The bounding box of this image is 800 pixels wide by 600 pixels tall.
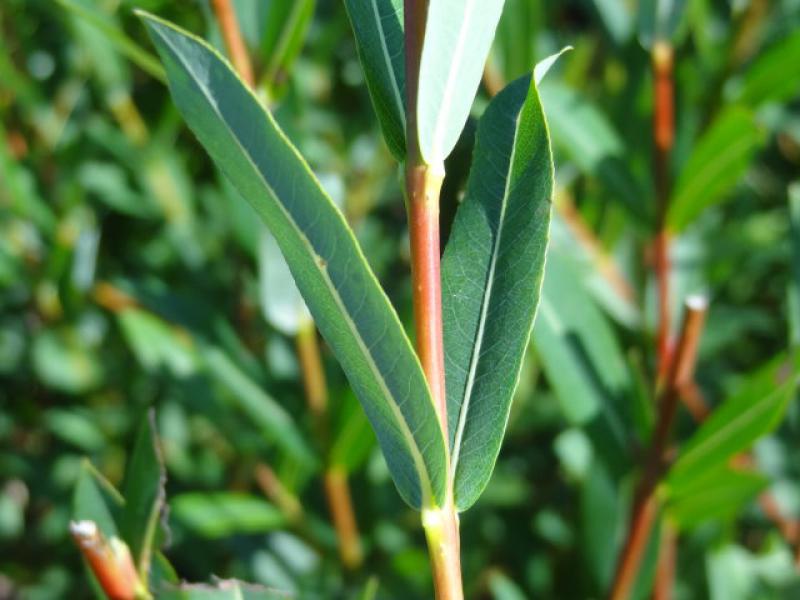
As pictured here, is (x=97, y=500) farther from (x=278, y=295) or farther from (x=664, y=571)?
(x=664, y=571)

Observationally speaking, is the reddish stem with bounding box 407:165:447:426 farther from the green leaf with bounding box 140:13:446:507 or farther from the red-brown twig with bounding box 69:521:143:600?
the red-brown twig with bounding box 69:521:143:600

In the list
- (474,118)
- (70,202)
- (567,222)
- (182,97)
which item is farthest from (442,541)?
(70,202)

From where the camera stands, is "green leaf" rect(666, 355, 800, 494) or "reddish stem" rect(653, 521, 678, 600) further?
"reddish stem" rect(653, 521, 678, 600)

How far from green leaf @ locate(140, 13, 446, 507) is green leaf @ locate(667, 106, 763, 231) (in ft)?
1.87

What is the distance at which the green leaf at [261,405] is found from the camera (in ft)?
3.42

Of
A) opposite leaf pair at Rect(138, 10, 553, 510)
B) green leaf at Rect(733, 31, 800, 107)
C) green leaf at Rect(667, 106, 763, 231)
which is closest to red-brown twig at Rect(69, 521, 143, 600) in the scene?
opposite leaf pair at Rect(138, 10, 553, 510)

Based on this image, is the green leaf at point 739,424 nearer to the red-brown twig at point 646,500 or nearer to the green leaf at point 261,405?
the red-brown twig at point 646,500

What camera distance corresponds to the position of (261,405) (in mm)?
1051

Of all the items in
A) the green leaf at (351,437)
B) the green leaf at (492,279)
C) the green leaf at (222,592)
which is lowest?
the green leaf at (351,437)

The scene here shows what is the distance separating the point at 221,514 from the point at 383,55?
2.27 ft

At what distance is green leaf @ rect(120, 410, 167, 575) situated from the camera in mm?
565

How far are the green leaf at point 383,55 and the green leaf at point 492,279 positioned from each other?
0.16 ft

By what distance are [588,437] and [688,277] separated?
1.23 ft

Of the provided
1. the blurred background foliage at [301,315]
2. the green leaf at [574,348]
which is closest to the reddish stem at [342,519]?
the blurred background foliage at [301,315]
